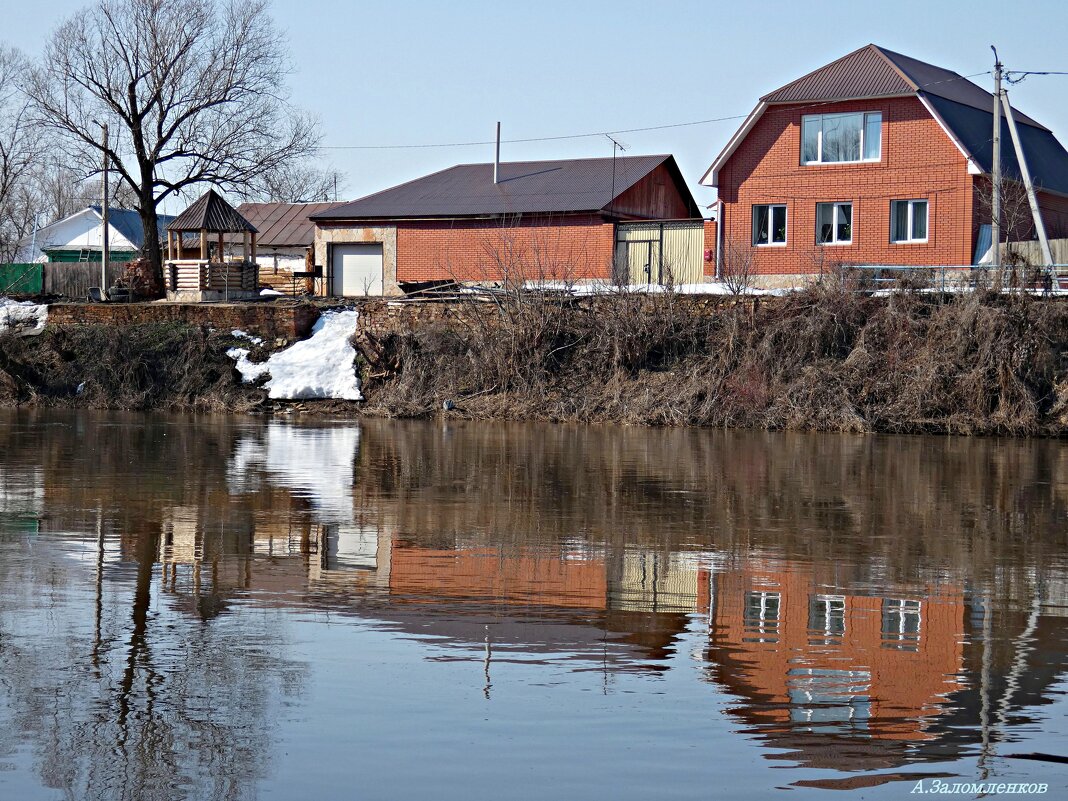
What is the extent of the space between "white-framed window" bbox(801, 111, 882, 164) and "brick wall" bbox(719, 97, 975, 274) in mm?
220

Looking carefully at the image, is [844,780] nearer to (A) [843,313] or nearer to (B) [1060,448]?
(B) [1060,448]

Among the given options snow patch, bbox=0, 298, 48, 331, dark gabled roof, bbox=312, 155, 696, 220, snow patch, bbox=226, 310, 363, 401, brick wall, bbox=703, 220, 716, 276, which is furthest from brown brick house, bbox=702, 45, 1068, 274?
snow patch, bbox=0, 298, 48, 331

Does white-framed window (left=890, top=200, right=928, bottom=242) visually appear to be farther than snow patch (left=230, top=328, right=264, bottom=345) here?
Yes

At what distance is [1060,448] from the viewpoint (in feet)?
83.7

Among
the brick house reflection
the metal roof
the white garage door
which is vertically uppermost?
the metal roof

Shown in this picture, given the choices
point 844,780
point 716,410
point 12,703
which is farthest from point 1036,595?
point 716,410

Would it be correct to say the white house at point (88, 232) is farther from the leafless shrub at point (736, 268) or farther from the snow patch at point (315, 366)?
the leafless shrub at point (736, 268)

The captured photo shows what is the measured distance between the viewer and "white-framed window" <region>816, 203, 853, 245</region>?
3943 cm

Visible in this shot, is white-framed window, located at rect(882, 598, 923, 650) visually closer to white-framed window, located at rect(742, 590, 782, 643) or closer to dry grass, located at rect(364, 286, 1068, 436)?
white-framed window, located at rect(742, 590, 782, 643)

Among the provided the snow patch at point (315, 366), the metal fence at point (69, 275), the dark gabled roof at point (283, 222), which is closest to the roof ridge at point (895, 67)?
the snow patch at point (315, 366)

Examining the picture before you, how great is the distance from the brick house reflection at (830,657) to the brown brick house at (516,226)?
31657 mm

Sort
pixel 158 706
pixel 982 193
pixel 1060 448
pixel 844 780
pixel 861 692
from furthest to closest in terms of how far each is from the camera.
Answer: pixel 982 193 < pixel 1060 448 < pixel 861 692 < pixel 158 706 < pixel 844 780

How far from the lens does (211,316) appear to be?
38625 millimetres

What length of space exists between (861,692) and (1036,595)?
343cm
